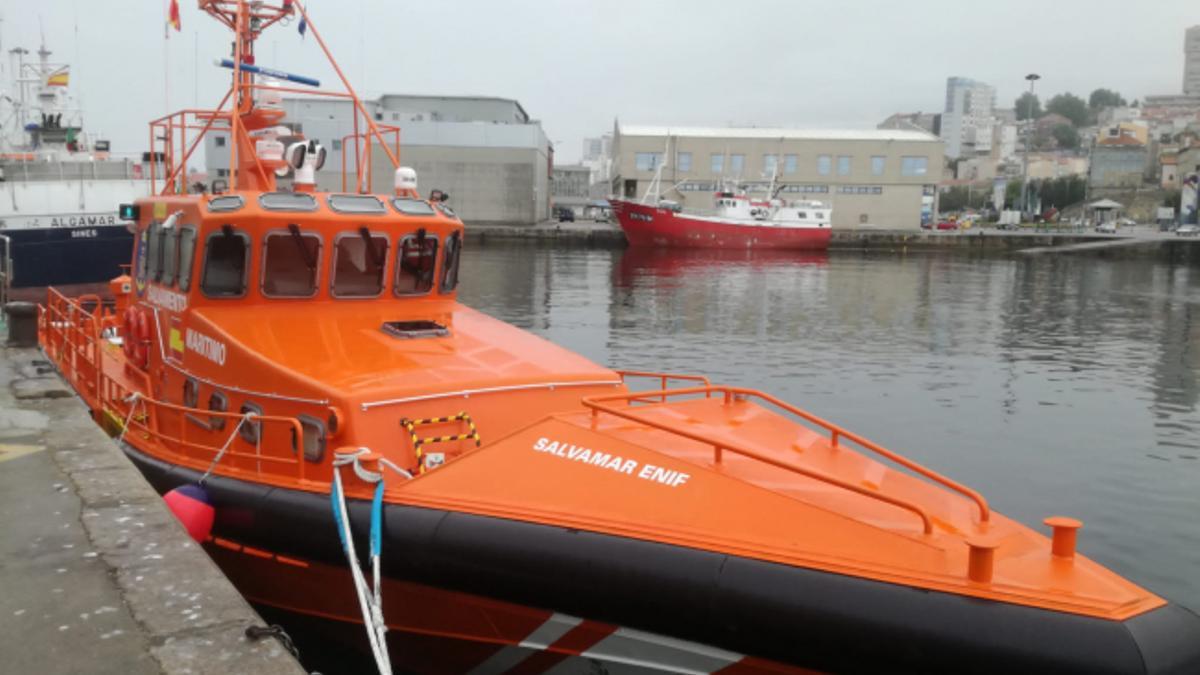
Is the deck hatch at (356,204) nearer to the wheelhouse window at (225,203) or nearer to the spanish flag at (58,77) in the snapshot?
the wheelhouse window at (225,203)

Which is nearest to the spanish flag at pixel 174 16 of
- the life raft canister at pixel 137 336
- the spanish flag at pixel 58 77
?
the life raft canister at pixel 137 336

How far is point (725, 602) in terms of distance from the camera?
3967mm

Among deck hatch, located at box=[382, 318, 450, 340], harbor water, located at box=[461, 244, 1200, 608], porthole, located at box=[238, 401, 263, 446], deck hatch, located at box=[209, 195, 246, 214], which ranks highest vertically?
deck hatch, located at box=[209, 195, 246, 214]

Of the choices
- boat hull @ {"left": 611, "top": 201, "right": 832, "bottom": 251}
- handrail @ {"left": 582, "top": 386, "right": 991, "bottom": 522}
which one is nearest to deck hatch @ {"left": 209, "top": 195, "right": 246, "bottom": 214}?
handrail @ {"left": 582, "top": 386, "right": 991, "bottom": 522}

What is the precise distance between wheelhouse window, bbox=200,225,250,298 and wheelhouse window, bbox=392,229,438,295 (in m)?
1.11

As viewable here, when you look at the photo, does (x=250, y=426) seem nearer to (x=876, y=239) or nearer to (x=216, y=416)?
(x=216, y=416)

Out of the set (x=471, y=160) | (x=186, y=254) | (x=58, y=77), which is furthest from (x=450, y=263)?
(x=471, y=160)

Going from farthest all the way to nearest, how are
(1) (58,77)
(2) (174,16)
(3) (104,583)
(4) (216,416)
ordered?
(1) (58,77) → (2) (174,16) → (4) (216,416) → (3) (104,583)

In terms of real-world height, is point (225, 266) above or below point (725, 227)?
below

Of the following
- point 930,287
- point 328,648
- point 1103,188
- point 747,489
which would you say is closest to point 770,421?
point 747,489

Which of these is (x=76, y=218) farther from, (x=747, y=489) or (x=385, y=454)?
(x=747, y=489)

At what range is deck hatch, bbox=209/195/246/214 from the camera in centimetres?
623

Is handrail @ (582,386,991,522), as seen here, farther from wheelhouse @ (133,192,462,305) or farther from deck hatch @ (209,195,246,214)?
deck hatch @ (209,195,246,214)

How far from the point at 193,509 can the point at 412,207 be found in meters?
2.81
